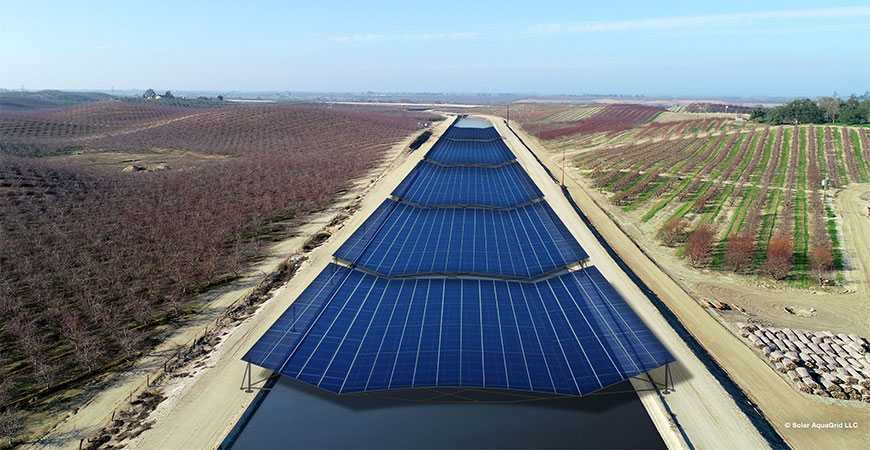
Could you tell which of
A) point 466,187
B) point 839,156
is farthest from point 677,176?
point 466,187

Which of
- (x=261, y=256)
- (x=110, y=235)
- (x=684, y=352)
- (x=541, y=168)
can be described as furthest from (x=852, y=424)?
(x=541, y=168)

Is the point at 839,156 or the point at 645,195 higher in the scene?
the point at 839,156

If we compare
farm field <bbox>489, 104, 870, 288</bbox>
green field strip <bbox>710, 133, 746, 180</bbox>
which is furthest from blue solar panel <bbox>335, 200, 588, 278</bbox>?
green field strip <bbox>710, 133, 746, 180</bbox>

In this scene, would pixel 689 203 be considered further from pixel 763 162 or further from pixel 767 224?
pixel 763 162

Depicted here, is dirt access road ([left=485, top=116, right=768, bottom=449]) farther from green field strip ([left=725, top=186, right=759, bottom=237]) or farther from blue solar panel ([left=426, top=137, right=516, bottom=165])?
blue solar panel ([left=426, top=137, right=516, bottom=165])

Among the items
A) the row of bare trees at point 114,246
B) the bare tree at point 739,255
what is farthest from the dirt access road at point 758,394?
the row of bare trees at point 114,246
